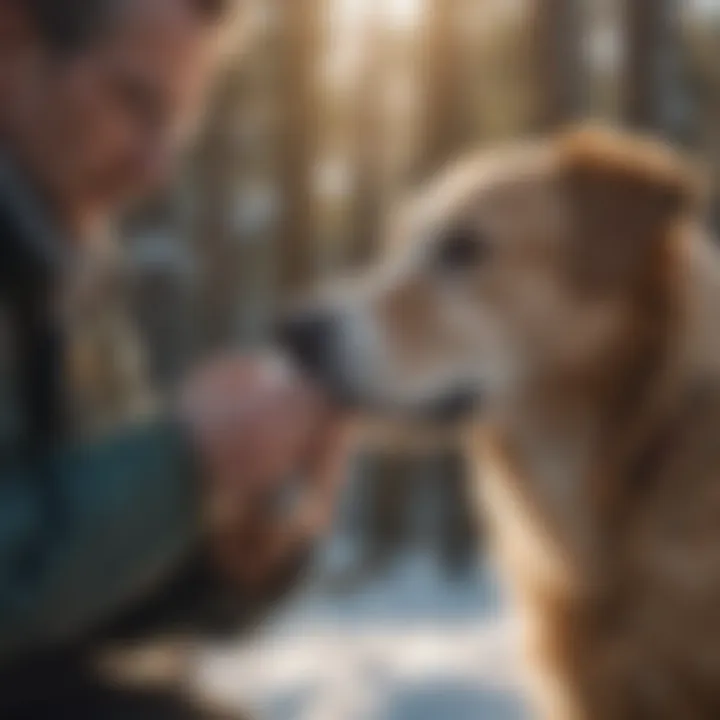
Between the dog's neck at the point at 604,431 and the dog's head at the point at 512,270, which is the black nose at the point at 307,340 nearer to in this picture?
the dog's head at the point at 512,270

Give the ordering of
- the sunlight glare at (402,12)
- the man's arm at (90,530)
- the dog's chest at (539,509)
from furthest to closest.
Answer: the dog's chest at (539,509), the sunlight glare at (402,12), the man's arm at (90,530)

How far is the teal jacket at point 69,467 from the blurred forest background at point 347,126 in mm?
53

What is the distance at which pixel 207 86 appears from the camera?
40.4 inches

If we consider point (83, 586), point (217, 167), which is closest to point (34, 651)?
point (83, 586)

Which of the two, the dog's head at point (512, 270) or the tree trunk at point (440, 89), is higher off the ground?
the tree trunk at point (440, 89)

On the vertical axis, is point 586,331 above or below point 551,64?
below

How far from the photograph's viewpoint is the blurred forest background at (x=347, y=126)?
3.38ft

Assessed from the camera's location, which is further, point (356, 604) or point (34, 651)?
point (356, 604)

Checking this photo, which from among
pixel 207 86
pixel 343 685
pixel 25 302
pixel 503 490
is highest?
pixel 207 86

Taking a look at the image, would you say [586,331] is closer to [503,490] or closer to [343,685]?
[503,490]

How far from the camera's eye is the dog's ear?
3.74 ft

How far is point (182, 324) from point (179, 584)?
0.21 m

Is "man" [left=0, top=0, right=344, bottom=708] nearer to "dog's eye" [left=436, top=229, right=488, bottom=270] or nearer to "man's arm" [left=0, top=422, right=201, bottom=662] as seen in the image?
"man's arm" [left=0, top=422, right=201, bottom=662]

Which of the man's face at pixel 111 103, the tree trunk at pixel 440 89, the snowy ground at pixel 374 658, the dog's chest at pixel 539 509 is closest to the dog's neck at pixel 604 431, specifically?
the dog's chest at pixel 539 509
